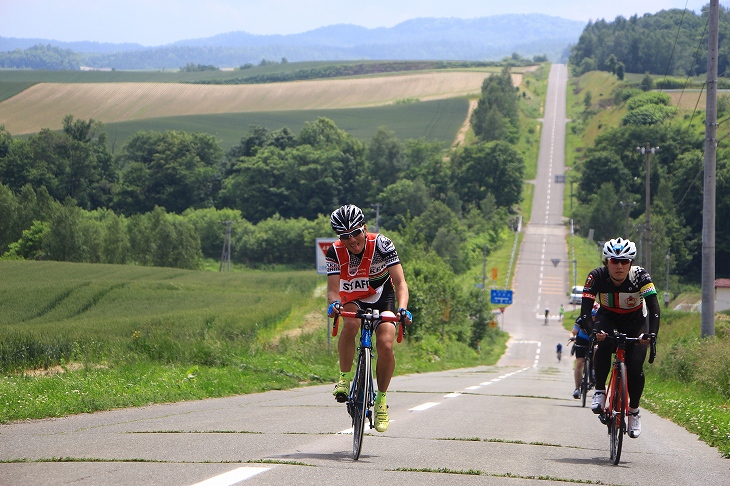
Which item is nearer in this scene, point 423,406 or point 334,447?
point 334,447

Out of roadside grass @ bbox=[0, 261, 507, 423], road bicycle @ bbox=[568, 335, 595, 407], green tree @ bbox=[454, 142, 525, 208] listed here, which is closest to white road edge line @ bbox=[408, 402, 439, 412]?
road bicycle @ bbox=[568, 335, 595, 407]

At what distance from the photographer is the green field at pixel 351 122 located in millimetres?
150875

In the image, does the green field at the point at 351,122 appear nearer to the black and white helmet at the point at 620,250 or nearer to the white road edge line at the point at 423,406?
the white road edge line at the point at 423,406

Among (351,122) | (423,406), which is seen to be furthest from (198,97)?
(423,406)

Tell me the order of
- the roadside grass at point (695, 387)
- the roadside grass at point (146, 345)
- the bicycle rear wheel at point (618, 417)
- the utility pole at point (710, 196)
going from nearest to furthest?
the bicycle rear wheel at point (618, 417) < the roadside grass at point (695, 387) < the roadside grass at point (146, 345) < the utility pole at point (710, 196)

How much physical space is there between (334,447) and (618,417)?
262 centimetres

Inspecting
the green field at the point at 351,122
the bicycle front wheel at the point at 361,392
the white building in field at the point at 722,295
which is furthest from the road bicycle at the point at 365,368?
the green field at the point at 351,122

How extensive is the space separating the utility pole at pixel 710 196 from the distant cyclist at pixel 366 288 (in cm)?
1844

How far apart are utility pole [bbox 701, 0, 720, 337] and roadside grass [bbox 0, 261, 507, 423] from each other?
823 cm

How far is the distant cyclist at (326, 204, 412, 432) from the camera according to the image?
8297 millimetres

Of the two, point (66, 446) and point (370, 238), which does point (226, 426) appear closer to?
point (66, 446)

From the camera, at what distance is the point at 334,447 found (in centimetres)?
836

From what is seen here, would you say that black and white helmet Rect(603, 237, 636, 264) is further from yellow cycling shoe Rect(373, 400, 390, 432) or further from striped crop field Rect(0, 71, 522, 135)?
striped crop field Rect(0, 71, 522, 135)

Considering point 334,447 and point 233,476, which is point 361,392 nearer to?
point 334,447
